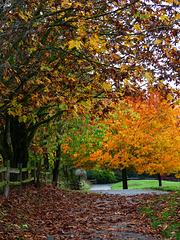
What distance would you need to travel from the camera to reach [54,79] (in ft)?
25.5

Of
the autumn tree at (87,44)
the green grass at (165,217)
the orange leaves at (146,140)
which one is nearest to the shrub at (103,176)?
the orange leaves at (146,140)

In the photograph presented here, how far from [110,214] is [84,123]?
25.8 feet

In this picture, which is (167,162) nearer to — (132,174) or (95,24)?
(95,24)

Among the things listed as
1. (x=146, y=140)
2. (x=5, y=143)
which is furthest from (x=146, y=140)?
(x=5, y=143)

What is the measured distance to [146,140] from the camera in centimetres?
1933

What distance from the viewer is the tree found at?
19.8m

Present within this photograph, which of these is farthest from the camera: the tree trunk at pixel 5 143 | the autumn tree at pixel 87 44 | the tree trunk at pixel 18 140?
the tree trunk at pixel 18 140

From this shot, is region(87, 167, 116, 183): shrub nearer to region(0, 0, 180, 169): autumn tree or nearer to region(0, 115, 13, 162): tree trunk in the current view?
region(0, 115, 13, 162): tree trunk

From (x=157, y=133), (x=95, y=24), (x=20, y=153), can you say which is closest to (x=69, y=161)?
(x=157, y=133)

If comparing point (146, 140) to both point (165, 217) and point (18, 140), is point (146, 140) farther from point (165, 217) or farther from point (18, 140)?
point (165, 217)

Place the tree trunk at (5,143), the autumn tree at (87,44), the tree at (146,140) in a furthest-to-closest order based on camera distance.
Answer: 1. the tree at (146,140)
2. the tree trunk at (5,143)
3. the autumn tree at (87,44)

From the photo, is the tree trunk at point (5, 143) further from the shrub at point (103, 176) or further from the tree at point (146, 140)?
the shrub at point (103, 176)

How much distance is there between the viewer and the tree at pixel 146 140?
1983 cm

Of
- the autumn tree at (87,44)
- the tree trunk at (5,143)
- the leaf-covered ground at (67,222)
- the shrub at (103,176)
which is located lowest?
the shrub at (103,176)
